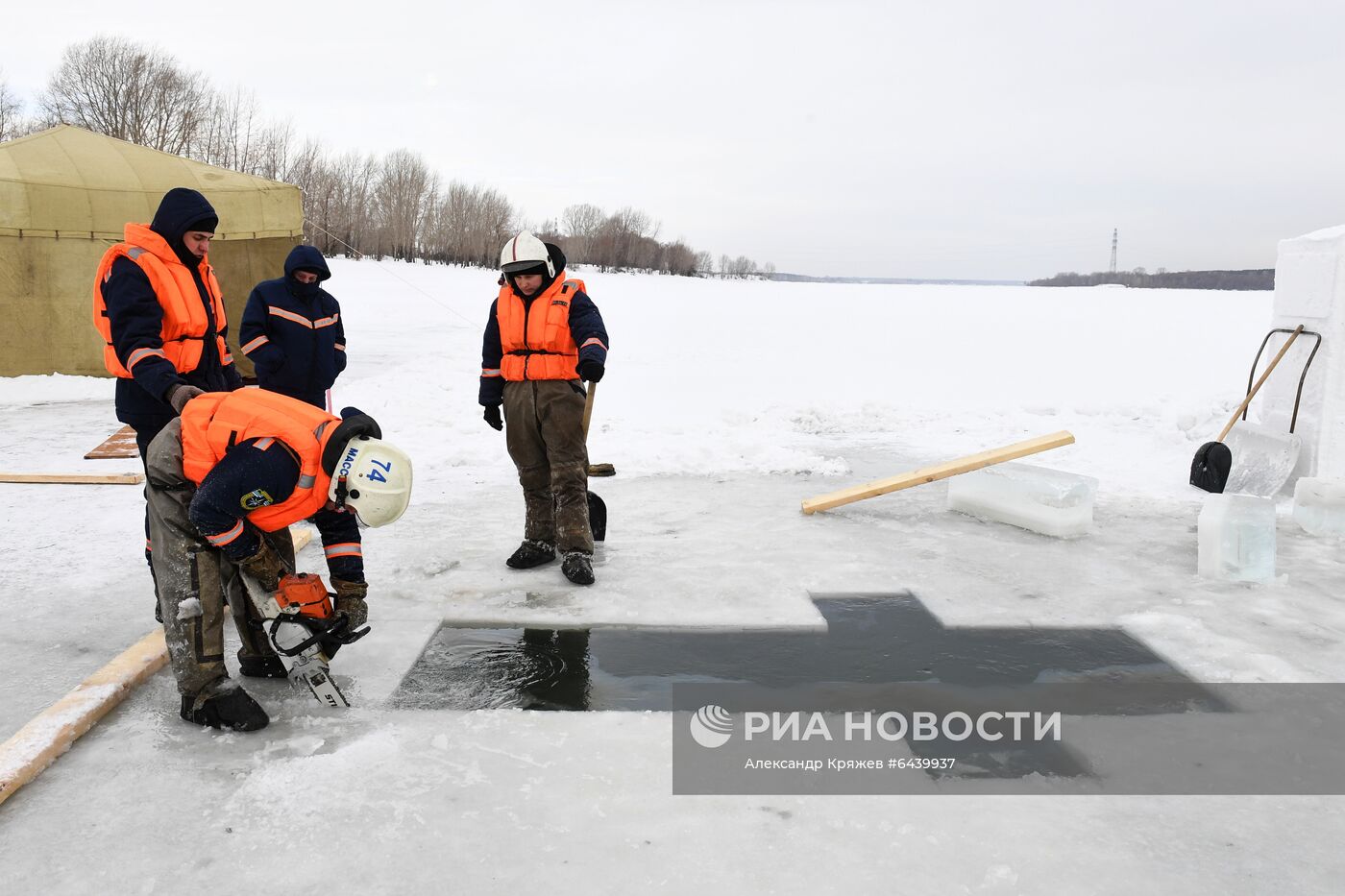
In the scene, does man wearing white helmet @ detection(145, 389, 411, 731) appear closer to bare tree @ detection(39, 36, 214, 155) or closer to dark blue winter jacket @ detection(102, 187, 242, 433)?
dark blue winter jacket @ detection(102, 187, 242, 433)

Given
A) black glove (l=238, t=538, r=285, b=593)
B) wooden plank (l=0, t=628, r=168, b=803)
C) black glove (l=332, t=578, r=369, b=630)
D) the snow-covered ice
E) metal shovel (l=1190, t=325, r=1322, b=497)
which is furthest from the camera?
metal shovel (l=1190, t=325, r=1322, b=497)

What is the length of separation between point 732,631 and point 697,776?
4.08 feet

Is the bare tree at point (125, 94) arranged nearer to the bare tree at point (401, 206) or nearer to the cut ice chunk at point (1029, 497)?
the bare tree at point (401, 206)

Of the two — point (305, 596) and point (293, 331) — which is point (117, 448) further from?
point (305, 596)

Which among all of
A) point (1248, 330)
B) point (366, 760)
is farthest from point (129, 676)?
point (1248, 330)

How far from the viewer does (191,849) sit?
2.47 meters

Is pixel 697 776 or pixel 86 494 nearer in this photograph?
pixel 697 776

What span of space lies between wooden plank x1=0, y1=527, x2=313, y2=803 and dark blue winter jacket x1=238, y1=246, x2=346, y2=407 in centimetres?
170

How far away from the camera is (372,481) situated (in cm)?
294

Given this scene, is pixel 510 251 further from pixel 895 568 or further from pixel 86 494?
pixel 86 494

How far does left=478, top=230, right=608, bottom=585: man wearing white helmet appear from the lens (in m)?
4.68

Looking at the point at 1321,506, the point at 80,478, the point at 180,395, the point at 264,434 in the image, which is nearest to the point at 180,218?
the point at 180,395

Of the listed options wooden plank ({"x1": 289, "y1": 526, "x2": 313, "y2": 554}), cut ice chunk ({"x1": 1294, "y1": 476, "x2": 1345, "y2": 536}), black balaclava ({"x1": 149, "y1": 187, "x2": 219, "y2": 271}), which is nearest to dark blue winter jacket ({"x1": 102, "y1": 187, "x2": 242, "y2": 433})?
black balaclava ({"x1": 149, "y1": 187, "x2": 219, "y2": 271})

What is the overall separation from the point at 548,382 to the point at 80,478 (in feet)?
12.8
